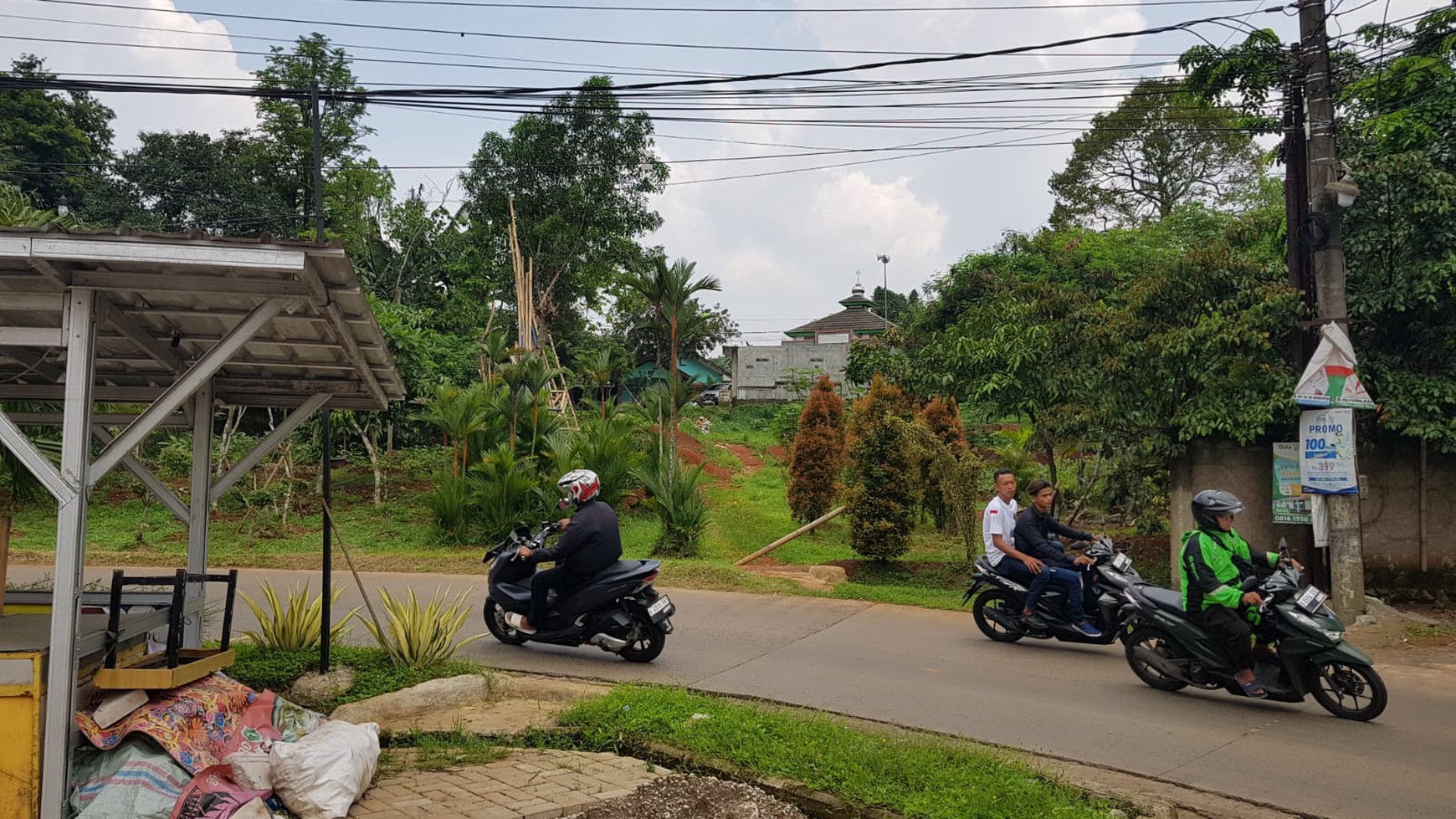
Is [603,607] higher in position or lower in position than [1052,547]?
lower

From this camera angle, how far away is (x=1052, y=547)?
32.1 feet

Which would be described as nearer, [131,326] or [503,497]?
[131,326]

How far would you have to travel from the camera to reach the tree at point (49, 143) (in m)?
33.3

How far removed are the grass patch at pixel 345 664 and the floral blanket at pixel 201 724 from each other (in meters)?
1.39

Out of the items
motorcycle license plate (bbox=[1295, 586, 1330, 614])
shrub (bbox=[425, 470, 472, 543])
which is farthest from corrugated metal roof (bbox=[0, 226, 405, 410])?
shrub (bbox=[425, 470, 472, 543])

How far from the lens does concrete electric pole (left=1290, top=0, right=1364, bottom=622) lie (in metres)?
11.2

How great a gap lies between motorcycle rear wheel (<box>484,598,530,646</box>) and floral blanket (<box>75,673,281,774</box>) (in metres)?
3.76

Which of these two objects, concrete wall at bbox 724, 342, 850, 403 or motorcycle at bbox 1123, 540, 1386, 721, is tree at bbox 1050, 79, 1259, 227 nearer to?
concrete wall at bbox 724, 342, 850, 403

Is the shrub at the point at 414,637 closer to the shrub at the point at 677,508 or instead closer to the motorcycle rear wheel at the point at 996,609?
the motorcycle rear wheel at the point at 996,609

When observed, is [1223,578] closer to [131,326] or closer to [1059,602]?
[1059,602]

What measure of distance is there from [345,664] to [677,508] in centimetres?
835

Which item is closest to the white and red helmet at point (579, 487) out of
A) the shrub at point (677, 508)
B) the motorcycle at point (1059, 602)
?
the motorcycle at point (1059, 602)

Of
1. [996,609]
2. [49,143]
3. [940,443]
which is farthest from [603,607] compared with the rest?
[49,143]

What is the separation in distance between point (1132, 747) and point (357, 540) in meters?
15.1
